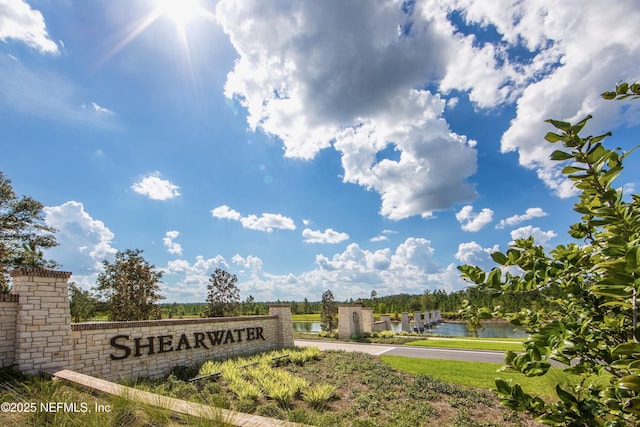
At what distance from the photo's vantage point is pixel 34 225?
86.3 feet

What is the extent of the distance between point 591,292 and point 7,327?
11.6 metres

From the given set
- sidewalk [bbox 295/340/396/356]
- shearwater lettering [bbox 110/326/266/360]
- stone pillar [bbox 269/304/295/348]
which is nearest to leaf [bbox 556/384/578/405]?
shearwater lettering [bbox 110/326/266/360]

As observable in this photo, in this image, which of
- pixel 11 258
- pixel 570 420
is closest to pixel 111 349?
pixel 570 420

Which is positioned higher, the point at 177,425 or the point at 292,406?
the point at 177,425

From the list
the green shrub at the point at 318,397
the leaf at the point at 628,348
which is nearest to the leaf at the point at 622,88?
the leaf at the point at 628,348

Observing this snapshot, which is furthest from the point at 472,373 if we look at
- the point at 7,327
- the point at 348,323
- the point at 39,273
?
the point at 7,327

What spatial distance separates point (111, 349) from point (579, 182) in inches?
484

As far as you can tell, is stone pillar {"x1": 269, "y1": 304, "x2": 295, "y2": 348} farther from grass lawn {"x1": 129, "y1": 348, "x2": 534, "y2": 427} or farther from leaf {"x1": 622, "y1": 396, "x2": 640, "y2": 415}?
leaf {"x1": 622, "y1": 396, "x2": 640, "y2": 415}

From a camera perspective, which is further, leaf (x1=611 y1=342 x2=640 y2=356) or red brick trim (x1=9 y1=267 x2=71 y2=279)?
red brick trim (x1=9 y1=267 x2=71 y2=279)

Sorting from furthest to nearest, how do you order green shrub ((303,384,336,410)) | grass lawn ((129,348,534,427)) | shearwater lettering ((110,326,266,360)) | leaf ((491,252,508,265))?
shearwater lettering ((110,326,266,360)) → green shrub ((303,384,336,410)) → grass lawn ((129,348,534,427)) → leaf ((491,252,508,265))

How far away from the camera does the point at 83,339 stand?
9070 millimetres

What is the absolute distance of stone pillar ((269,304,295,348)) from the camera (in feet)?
57.8

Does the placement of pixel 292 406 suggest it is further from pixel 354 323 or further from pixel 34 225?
pixel 34 225

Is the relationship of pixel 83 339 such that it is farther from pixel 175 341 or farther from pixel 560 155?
pixel 560 155
